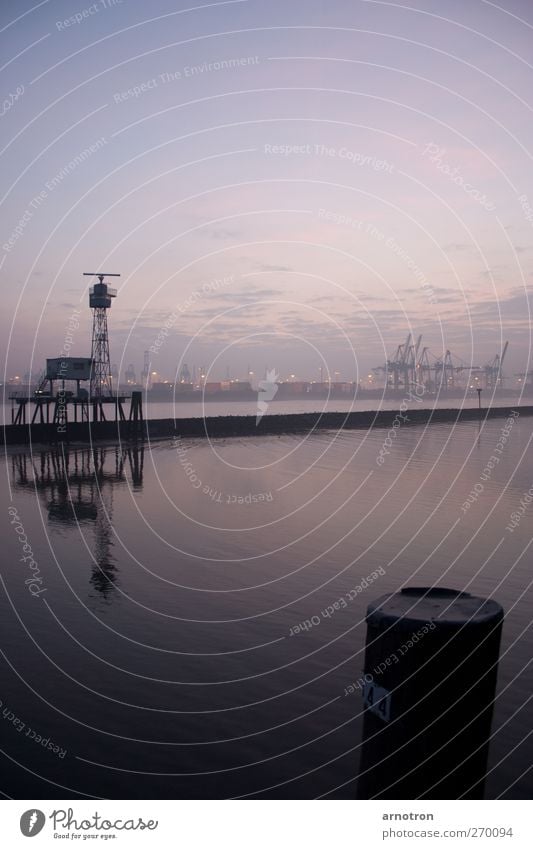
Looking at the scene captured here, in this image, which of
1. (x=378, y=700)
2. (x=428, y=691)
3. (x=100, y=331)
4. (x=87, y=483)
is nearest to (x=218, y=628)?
(x=378, y=700)

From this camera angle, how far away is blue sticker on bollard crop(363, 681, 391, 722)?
15.0 ft

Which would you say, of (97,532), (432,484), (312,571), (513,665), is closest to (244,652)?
(513,665)

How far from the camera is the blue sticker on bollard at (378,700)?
456cm

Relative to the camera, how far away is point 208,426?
294 feet

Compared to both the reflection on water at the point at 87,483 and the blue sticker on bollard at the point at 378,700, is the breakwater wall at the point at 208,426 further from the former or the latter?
the blue sticker on bollard at the point at 378,700

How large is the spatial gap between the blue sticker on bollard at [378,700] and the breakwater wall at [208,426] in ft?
199

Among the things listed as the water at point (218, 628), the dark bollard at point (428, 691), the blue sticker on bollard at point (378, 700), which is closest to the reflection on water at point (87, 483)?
the water at point (218, 628)

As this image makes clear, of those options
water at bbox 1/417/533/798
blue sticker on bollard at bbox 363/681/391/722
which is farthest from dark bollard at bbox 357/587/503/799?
water at bbox 1/417/533/798

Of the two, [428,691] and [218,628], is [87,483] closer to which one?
[218,628]

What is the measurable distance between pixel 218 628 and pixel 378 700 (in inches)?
371

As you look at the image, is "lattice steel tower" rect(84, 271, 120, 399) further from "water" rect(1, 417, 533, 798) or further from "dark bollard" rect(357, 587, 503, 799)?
"dark bollard" rect(357, 587, 503, 799)

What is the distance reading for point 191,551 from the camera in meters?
20.6
